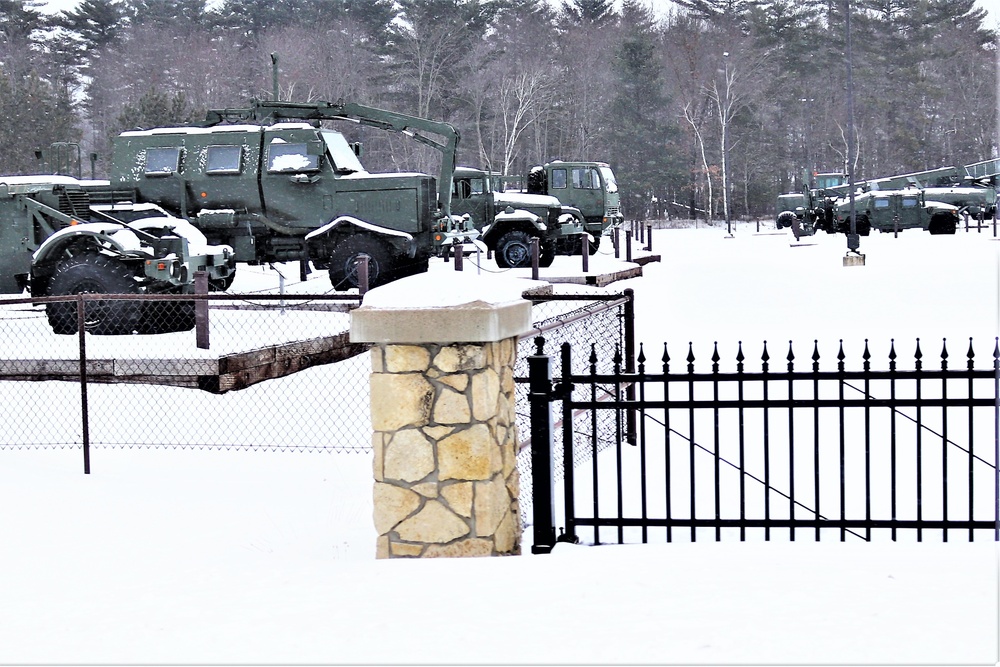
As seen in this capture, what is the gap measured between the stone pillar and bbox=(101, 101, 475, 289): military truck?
12.1m

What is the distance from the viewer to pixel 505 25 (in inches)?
2366

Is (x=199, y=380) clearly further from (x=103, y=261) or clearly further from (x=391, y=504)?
(x=391, y=504)

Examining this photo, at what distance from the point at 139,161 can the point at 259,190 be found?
5.72 feet

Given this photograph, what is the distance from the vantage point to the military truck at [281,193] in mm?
17625

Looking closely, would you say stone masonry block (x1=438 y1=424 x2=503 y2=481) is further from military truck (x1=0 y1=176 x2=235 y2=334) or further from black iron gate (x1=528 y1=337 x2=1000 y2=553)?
military truck (x1=0 y1=176 x2=235 y2=334)

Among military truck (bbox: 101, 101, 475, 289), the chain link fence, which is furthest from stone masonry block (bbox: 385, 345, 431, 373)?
military truck (bbox: 101, 101, 475, 289)

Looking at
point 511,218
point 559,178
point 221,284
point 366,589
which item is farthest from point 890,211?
point 366,589

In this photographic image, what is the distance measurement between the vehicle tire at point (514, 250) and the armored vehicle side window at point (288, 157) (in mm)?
6745

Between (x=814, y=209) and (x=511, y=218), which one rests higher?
(x=814, y=209)

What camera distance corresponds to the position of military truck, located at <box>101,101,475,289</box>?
57.8ft

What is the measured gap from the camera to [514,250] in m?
24.0

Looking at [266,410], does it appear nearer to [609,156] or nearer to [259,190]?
[259,190]

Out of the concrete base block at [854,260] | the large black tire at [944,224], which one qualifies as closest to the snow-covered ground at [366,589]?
the concrete base block at [854,260]

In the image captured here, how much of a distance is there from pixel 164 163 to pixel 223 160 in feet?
2.75
